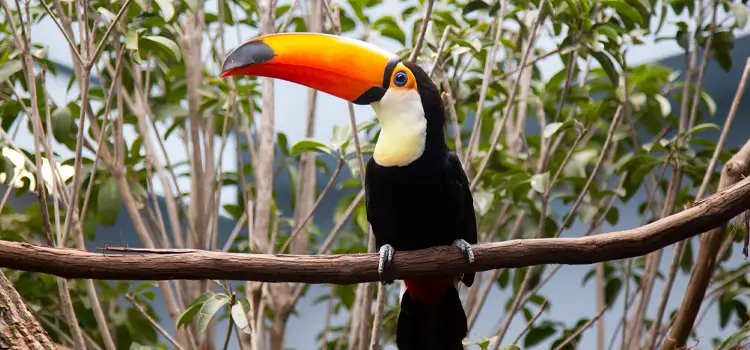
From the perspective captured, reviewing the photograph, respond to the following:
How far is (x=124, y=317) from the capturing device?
319cm

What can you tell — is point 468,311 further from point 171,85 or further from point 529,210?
point 171,85

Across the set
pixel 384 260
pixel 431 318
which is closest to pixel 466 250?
pixel 384 260

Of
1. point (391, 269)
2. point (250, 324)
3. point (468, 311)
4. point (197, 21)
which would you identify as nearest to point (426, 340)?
point (391, 269)

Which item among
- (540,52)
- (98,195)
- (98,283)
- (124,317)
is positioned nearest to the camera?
(98,195)

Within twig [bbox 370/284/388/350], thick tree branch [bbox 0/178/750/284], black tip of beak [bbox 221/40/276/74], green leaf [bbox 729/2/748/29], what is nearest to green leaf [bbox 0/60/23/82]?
black tip of beak [bbox 221/40/276/74]

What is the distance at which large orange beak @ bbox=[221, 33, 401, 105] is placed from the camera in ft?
6.90

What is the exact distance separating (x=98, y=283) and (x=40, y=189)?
1502 millimetres

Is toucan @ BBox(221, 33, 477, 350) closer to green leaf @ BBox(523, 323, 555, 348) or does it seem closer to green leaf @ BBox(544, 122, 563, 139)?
green leaf @ BBox(544, 122, 563, 139)

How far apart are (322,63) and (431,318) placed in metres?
0.77

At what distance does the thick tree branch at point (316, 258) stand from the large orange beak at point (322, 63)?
0.59m

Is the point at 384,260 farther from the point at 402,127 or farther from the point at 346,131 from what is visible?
the point at 346,131

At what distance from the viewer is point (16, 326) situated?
5.42 ft

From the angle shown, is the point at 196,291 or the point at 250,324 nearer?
the point at 250,324

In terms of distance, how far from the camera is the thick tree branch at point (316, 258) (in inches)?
63.9
